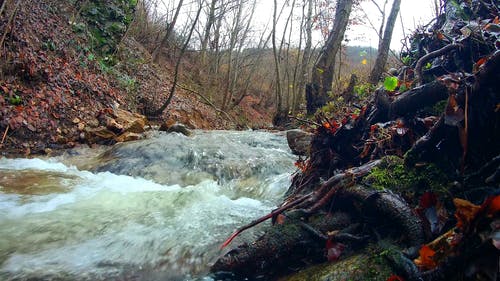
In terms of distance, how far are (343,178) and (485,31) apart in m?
1.41

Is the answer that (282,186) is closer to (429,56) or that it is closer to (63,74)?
(429,56)

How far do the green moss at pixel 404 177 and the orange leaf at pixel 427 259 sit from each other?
1.61 ft

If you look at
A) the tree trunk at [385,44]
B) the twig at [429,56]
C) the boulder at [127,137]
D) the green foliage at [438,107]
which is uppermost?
the tree trunk at [385,44]

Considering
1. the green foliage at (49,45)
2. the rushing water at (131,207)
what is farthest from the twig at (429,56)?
the green foliage at (49,45)

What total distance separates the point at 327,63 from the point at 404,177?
6.84 m

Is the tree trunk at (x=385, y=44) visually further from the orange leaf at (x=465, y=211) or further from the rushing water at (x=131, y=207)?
the orange leaf at (x=465, y=211)

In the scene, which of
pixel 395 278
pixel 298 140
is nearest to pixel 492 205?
pixel 395 278

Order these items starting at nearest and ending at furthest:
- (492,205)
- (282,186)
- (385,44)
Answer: (492,205)
(282,186)
(385,44)

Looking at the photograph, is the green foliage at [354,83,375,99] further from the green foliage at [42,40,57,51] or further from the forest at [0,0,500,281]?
the green foliage at [42,40,57,51]

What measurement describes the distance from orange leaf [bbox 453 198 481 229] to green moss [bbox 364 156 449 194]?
561 mm

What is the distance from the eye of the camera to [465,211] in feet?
3.69

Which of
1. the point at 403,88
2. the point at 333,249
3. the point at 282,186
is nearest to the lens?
the point at 333,249

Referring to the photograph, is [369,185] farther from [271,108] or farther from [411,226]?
[271,108]

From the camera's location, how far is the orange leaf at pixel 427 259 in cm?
127
